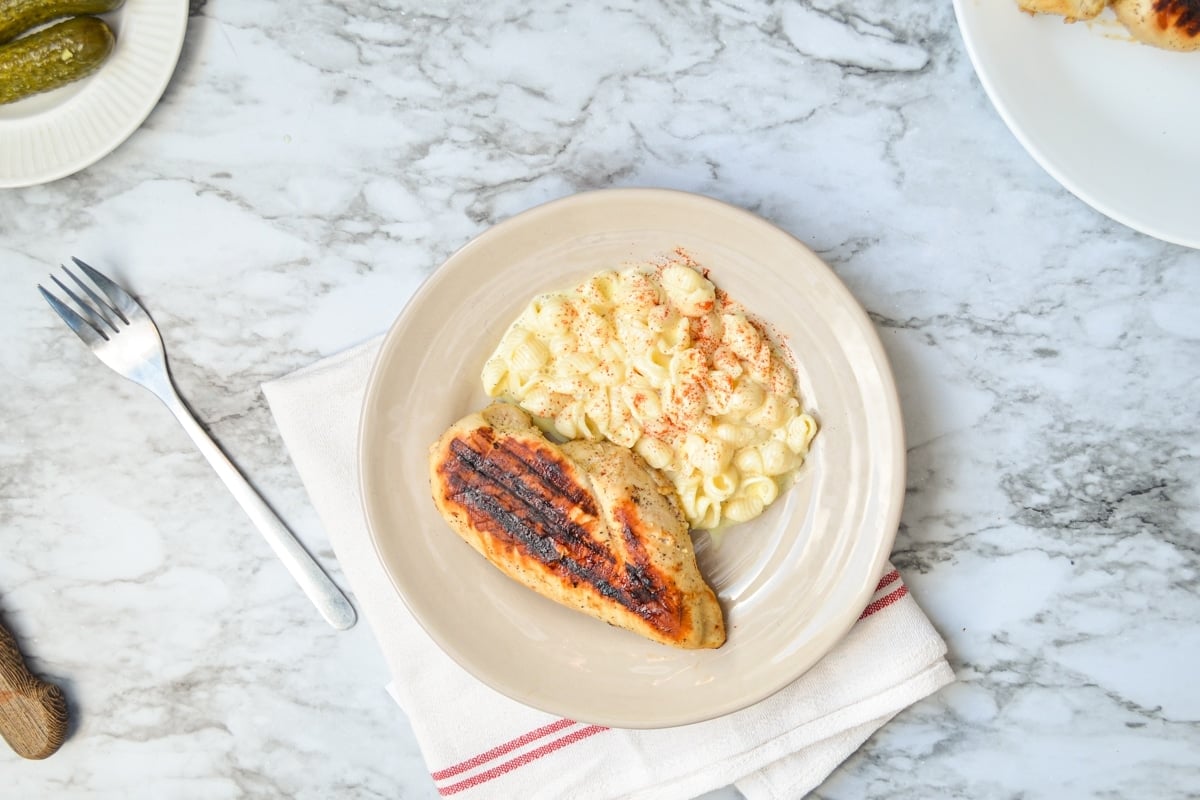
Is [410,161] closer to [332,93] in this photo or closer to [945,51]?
[332,93]

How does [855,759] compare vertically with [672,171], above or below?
below

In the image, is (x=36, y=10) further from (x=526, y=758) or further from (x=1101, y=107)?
(x=1101, y=107)

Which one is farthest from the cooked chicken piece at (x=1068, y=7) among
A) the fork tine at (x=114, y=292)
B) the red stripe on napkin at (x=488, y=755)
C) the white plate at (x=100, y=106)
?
the fork tine at (x=114, y=292)

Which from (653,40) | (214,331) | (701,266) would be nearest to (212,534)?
(214,331)

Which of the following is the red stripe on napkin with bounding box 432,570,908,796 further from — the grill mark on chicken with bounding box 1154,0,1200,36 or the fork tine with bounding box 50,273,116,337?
the grill mark on chicken with bounding box 1154,0,1200,36

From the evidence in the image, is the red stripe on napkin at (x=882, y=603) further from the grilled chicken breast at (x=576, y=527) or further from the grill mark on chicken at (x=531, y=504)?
the grill mark on chicken at (x=531, y=504)

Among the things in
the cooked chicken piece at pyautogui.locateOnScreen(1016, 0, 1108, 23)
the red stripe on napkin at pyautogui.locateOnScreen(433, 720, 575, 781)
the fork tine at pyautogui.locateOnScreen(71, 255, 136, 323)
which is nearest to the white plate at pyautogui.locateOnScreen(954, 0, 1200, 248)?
the cooked chicken piece at pyautogui.locateOnScreen(1016, 0, 1108, 23)

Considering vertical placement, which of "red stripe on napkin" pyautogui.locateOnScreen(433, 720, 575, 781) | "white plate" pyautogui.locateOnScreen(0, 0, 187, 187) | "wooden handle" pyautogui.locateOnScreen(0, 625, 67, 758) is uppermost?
"white plate" pyautogui.locateOnScreen(0, 0, 187, 187)
